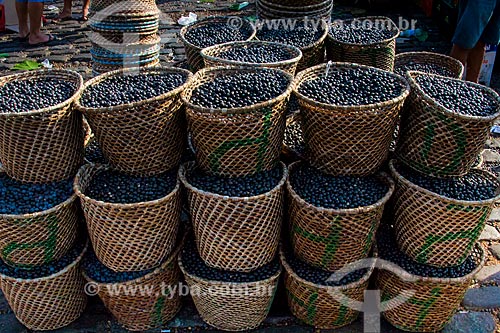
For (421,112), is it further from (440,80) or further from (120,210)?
(120,210)

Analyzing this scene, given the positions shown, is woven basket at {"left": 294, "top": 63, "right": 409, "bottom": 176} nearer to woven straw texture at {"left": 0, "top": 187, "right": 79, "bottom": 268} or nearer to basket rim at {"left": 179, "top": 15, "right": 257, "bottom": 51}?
basket rim at {"left": 179, "top": 15, "right": 257, "bottom": 51}

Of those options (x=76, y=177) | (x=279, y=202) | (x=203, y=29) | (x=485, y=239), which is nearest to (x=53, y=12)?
(x=203, y=29)

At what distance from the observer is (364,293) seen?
3441 mm

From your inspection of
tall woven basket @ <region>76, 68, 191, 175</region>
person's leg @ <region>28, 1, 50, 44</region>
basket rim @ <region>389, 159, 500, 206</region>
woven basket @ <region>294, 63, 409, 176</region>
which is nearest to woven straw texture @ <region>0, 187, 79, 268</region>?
tall woven basket @ <region>76, 68, 191, 175</region>

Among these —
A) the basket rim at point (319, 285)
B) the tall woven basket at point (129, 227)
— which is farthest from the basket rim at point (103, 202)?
the basket rim at point (319, 285)

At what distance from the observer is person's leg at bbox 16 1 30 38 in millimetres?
7543

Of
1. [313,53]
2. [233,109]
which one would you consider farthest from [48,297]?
[313,53]

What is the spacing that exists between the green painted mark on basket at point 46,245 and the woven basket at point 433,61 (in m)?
3.12

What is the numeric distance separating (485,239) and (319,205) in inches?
75.9

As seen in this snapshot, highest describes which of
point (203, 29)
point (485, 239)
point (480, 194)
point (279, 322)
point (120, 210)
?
point (203, 29)

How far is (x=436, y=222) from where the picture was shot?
10.1ft

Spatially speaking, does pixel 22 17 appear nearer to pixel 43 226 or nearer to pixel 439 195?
pixel 43 226

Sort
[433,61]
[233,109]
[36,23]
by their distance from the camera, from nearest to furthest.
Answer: [233,109]
[433,61]
[36,23]

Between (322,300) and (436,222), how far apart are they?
0.88m
